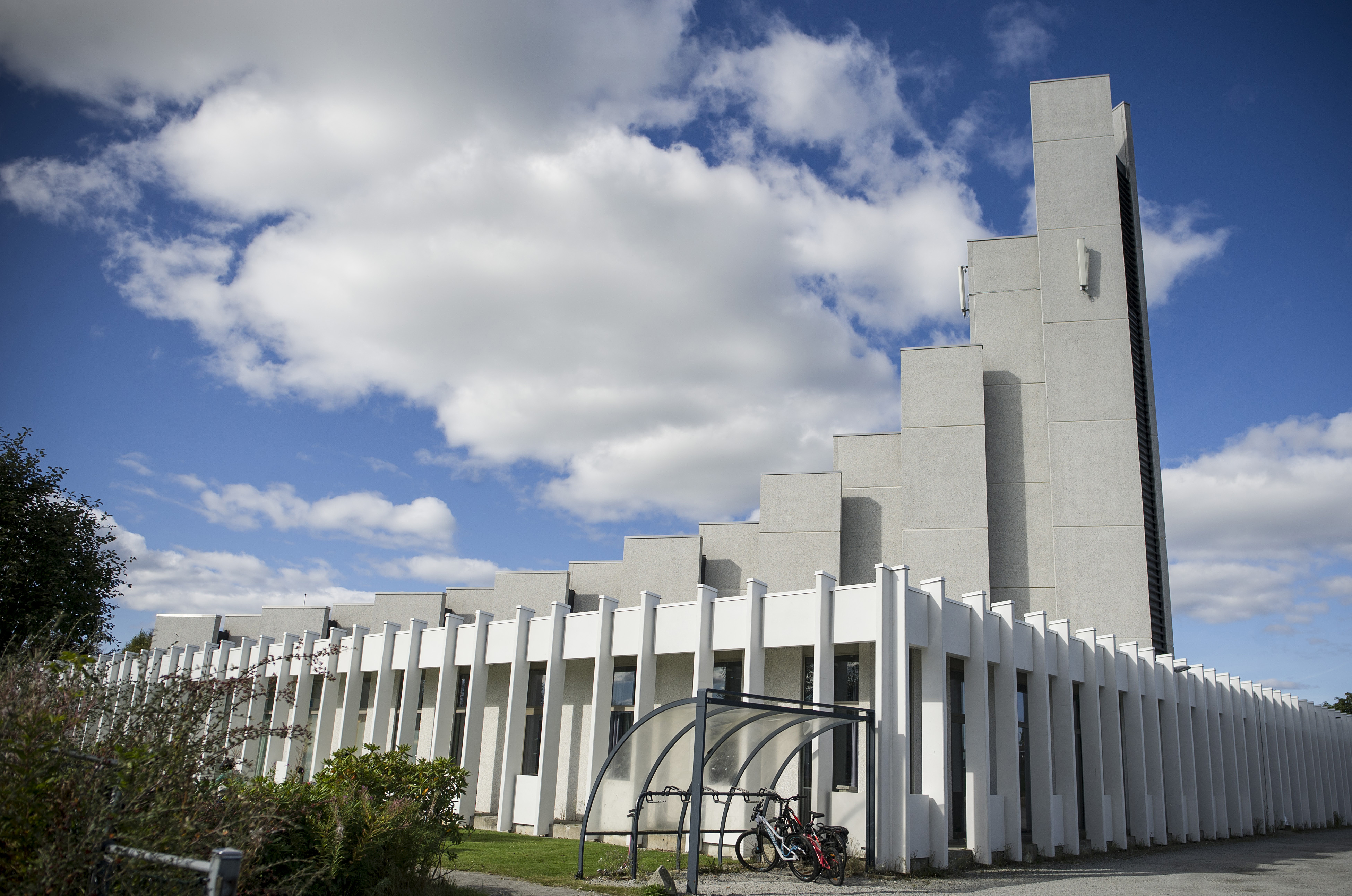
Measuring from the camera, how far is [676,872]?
14.9 meters

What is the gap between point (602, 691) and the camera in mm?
21781

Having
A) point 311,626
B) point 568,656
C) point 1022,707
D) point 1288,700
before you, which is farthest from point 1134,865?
point 311,626

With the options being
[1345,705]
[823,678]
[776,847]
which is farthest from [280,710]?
[1345,705]

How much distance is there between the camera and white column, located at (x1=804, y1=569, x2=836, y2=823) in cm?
1698

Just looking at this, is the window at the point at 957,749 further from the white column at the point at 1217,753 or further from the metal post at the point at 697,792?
the white column at the point at 1217,753

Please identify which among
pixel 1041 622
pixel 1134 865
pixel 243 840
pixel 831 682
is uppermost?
pixel 1041 622

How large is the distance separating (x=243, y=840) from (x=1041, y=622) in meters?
18.9

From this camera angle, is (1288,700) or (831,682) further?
(1288,700)

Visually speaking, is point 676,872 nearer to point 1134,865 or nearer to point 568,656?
point 568,656

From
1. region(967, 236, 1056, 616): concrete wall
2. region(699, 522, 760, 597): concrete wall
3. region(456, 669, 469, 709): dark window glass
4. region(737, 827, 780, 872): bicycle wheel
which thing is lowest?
region(737, 827, 780, 872): bicycle wheel

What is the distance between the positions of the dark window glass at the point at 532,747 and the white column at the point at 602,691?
242cm

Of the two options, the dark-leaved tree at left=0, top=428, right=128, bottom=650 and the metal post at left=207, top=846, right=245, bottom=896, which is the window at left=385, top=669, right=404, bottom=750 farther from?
the metal post at left=207, top=846, right=245, bottom=896

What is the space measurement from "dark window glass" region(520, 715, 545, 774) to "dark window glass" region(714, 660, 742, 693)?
5.81m

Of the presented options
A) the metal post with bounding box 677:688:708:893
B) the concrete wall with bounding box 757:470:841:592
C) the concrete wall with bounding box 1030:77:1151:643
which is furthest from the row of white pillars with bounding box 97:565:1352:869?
the concrete wall with bounding box 757:470:841:592
